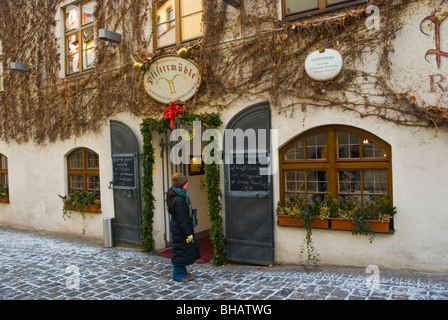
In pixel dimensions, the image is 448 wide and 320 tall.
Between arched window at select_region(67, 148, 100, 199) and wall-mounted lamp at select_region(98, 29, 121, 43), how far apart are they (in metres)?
2.63

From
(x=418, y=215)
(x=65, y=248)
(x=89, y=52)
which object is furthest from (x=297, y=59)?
(x=65, y=248)

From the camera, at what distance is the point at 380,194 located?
5.59 m

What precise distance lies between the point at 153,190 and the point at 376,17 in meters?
5.04

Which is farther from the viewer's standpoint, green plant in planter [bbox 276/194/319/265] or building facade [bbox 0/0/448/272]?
green plant in planter [bbox 276/194/319/265]

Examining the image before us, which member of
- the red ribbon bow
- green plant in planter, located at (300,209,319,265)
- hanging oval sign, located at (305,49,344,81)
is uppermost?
hanging oval sign, located at (305,49,344,81)

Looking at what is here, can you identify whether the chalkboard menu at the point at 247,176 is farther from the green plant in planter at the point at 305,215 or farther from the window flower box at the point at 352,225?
the window flower box at the point at 352,225

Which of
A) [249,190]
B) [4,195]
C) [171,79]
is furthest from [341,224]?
[4,195]

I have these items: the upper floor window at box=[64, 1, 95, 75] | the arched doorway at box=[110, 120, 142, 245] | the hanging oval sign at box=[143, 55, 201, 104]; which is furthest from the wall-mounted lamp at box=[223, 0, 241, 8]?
the upper floor window at box=[64, 1, 95, 75]

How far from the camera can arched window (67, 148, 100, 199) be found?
897 cm

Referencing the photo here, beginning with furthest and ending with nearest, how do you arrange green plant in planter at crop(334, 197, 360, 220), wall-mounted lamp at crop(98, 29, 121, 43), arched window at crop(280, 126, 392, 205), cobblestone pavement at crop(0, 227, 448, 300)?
1. wall-mounted lamp at crop(98, 29, 121, 43)
2. arched window at crop(280, 126, 392, 205)
3. green plant in planter at crop(334, 197, 360, 220)
4. cobblestone pavement at crop(0, 227, 448, 300)

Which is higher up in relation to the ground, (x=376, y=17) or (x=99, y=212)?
(x=376, y=17)

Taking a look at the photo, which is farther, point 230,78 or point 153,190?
point 153,190

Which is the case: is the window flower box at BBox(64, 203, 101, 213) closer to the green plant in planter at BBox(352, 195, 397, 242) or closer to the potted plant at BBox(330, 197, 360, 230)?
the potted plant at BBox(330, 197, 360, 230)

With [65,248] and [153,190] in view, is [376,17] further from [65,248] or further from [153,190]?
[65,248]
